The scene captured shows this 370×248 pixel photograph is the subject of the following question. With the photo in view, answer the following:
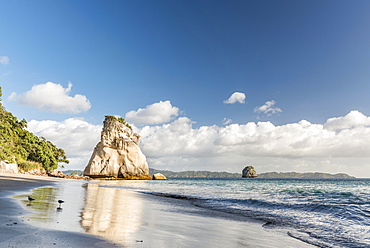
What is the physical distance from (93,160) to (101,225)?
82982 mm

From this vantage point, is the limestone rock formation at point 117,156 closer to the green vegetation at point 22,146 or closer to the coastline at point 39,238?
the green vegetation at point 22,146

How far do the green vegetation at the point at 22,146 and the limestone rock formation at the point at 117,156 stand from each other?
13.5 meters

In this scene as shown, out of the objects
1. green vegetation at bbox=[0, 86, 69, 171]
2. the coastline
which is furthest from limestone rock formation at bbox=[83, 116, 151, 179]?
the coastline

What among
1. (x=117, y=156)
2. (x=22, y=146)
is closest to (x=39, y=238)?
(x=22, y=146)

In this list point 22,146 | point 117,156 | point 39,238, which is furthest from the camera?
point 117,156

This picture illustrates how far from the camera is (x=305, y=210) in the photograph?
14.5 metres

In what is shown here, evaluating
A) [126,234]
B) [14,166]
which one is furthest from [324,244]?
[14,166]

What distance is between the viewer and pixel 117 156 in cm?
8644

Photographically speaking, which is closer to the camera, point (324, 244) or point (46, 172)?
point (324, 244)

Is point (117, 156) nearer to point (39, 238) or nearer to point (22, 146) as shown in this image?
point (22, 146)

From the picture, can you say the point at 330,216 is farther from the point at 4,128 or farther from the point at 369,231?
the point at 4,128

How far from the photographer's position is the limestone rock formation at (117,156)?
8274 cm

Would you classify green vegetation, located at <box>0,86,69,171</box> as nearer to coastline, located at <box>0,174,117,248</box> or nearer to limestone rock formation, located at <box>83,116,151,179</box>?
limestone rock formation, located at <box>83,116,151,179</box>

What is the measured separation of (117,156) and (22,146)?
30537mm
